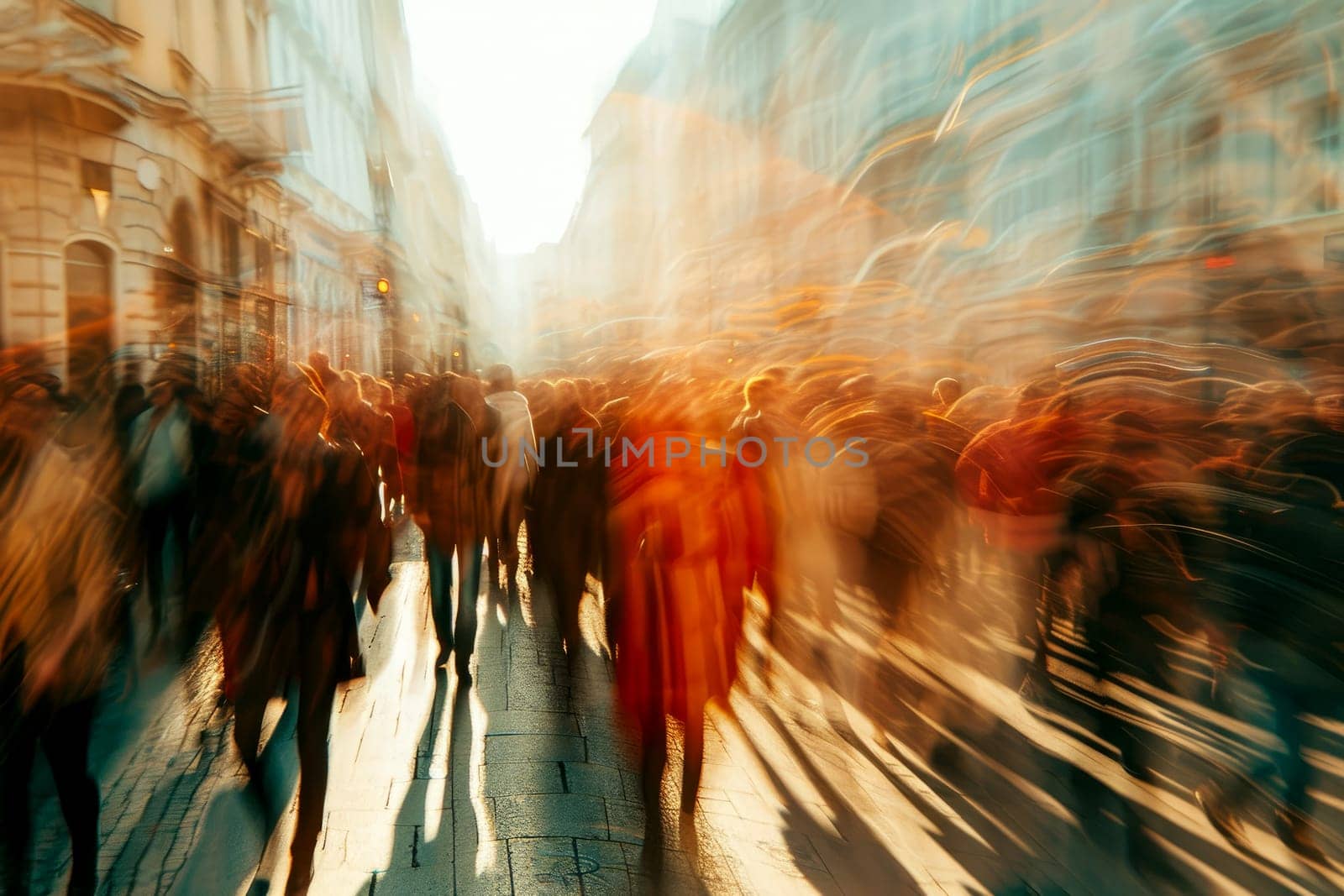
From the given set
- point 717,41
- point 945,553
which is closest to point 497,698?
point 945,553

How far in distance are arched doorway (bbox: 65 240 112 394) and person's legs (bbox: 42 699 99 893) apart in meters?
11.2

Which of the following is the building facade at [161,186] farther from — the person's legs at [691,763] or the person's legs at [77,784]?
the person's legs at [691,763]

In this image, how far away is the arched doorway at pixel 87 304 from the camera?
A: 1393 centimetres

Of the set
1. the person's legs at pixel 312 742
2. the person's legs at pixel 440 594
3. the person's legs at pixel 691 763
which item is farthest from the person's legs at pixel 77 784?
the person's legs at pixel 440 594

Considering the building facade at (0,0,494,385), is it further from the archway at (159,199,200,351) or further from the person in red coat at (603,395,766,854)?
the person in red coat at (603,395,766,854)

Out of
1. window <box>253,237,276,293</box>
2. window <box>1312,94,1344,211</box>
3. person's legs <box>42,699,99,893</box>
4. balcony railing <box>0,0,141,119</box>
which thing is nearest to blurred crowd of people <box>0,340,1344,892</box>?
person's legs <box>42,699,99,893</box>

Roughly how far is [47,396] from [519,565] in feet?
23.1

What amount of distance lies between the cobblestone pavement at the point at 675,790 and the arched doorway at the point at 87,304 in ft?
28.3

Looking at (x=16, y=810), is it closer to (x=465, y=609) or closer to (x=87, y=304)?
(x=465, y=609)

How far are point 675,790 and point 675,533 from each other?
1.37 metres

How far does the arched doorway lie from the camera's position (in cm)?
1393

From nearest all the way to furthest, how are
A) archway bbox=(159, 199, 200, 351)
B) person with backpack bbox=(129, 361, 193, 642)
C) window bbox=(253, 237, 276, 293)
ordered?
person with backpack bbox=(129, 361, 193, 642) < archway bbox=(159, 199, 200, 351) < window bbox=(253, 237, 276, 293)

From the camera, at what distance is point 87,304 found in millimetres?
14445

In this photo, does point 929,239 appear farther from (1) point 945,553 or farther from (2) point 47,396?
(2) point 47,396
